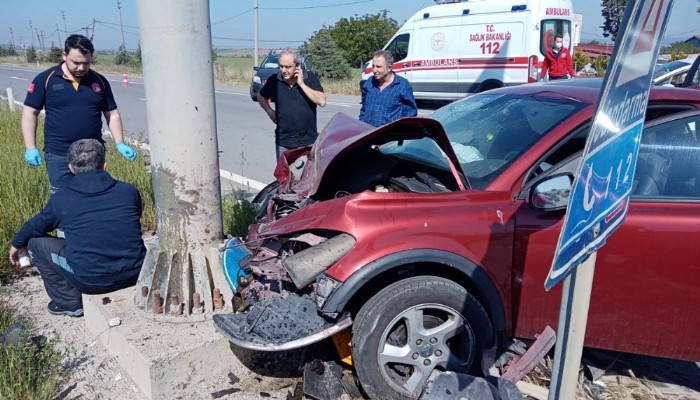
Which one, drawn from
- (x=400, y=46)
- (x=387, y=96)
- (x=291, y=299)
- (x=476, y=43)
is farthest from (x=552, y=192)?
(x=400, y=46)

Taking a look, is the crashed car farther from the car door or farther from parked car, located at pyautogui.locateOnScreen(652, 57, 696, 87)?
parked car, located at pyautogui.locateOnScreen(652, 57, 696, 87)

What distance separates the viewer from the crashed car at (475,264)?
2811 mm

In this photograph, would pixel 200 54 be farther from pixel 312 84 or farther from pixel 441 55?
pixel 441 55

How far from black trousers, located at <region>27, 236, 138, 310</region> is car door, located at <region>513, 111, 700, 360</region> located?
2558 mm

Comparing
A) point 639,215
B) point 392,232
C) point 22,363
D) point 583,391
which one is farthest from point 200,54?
point 583,391

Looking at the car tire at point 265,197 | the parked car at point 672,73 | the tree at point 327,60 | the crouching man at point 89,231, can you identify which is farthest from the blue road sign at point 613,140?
the tree at point 327,60

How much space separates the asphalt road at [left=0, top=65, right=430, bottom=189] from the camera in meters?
9.03

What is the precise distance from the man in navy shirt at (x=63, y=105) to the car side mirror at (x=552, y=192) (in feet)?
12.1

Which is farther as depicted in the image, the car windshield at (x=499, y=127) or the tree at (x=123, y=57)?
the tree at (x=123, y=57)

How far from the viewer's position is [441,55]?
16188 millimetres

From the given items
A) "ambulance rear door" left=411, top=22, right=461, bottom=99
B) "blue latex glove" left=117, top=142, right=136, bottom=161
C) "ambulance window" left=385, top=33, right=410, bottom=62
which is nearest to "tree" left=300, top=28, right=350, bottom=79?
"ambulance window" left=385, top=33, right=410, bottom=62

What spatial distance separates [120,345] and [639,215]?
2.91m

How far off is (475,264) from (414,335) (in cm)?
46

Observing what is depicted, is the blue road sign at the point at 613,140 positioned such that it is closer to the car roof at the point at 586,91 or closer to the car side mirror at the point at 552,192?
the car side mirror at the point at 552,192
